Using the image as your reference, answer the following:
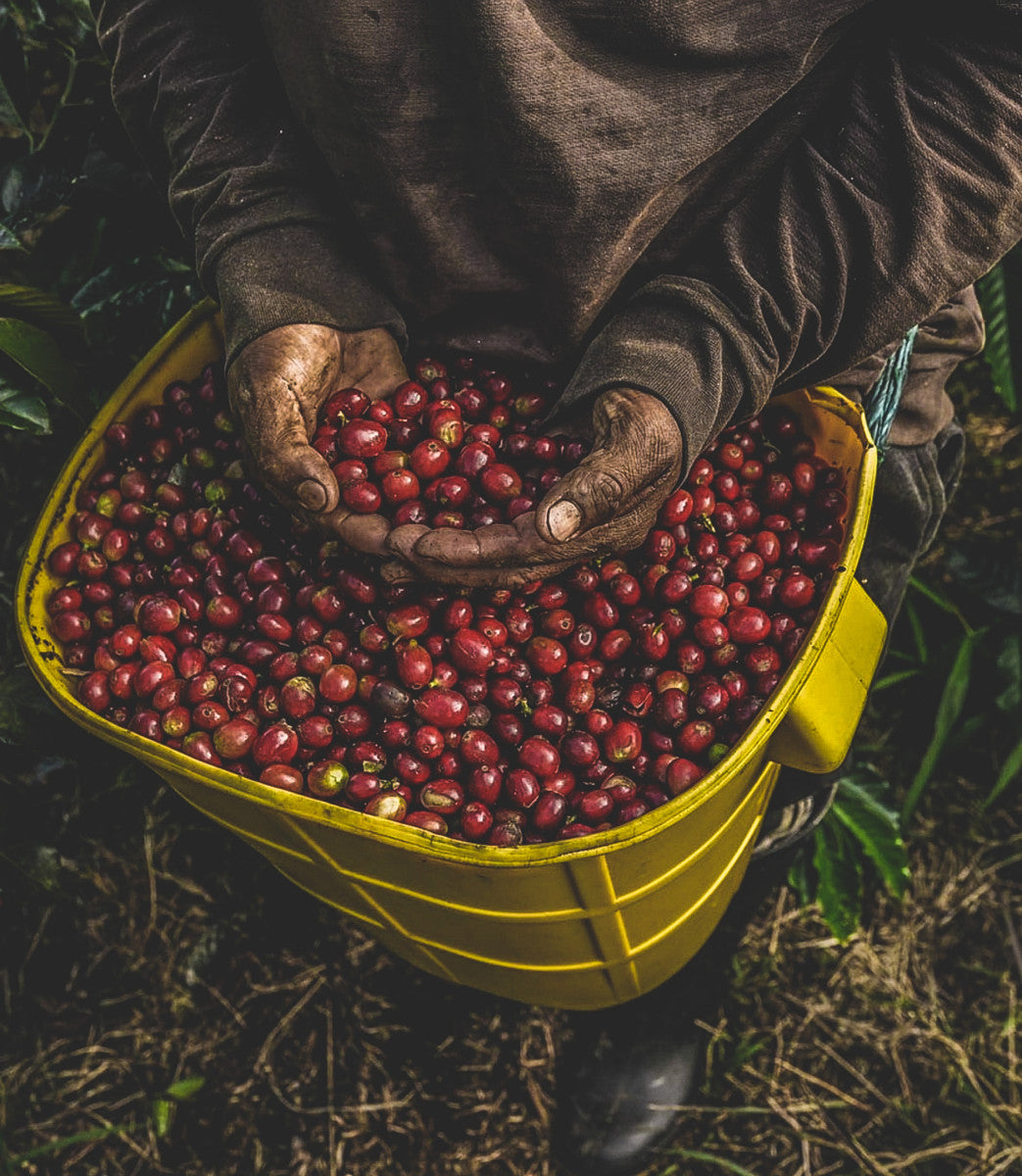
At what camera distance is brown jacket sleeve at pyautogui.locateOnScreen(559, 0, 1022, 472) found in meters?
1.42

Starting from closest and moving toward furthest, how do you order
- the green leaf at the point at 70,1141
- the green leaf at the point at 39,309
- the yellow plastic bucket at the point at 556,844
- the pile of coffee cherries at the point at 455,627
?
the yellow plastic bucket at the point at 556,844 < the pile of coffee cherries at the point at 455,627 < the green leaf at the point at 39,309 < the green leaf at the point at 70,1141

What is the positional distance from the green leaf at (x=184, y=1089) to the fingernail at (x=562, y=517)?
195 centimetres

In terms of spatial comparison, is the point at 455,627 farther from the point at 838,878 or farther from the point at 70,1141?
the point at 70,1141

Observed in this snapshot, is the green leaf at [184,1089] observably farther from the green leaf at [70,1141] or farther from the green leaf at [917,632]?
the green leaf at [917,632]

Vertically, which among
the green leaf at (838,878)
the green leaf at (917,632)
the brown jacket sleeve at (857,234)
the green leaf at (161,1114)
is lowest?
the green leaf at (161,1114)

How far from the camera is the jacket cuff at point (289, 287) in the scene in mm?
1684

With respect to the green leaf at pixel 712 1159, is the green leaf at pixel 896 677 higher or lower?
higher

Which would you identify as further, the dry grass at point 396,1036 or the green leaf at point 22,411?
the dry grass at point 396,1036

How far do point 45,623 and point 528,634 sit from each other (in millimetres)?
868

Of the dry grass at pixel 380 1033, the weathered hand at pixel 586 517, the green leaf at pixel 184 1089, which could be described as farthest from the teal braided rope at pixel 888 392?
the green leaf at pixel 184 1089

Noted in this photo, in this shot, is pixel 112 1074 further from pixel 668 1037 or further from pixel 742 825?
pixel 742 825

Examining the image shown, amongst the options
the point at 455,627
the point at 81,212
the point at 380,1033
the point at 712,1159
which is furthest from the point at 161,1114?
the point at 81,212

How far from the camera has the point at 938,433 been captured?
2000 millimetres

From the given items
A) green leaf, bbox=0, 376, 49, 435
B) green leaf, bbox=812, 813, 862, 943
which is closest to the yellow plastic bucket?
green leaf, bbox=0, 376, 49, 435
